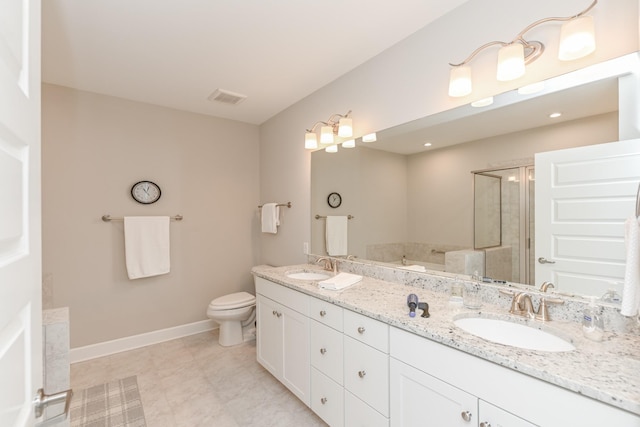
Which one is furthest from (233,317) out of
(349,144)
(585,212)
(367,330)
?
(585,212)

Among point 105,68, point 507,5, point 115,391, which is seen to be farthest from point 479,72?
point 115,391

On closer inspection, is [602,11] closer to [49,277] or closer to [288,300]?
[288,300]

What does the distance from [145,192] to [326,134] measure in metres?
1.99

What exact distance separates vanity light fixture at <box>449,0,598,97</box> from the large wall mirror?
100 mm

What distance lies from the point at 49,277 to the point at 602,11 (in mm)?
4028

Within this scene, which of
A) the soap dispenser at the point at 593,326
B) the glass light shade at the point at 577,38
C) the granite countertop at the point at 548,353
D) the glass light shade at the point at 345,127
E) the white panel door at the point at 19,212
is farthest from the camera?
the glass light shade at the point at 345,127

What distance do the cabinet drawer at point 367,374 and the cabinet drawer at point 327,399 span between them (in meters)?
0.12

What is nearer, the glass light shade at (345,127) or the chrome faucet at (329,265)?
the glass light shade at (345,127)

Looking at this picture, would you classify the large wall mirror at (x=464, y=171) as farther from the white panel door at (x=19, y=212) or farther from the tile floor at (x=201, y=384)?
the white panel door at (x=19, y=212)

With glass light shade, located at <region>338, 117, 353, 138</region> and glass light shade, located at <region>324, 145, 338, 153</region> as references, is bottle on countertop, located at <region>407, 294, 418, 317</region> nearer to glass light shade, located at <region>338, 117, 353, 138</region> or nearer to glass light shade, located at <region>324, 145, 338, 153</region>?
glass light shade, located at <region>338, 117, 353, 138</region>

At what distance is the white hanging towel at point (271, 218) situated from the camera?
3.30 meters

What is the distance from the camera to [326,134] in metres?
2.56

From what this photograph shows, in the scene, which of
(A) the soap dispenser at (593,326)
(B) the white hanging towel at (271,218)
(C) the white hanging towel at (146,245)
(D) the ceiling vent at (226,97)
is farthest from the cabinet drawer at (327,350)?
(D) the ceiling vent at (226,97)

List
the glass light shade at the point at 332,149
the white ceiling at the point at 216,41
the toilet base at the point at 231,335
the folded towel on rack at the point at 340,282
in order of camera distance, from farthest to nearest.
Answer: the toilet base at the point at 231,335, the glass light shade at the point at 332,149, the folded towel on rack at the point at 340,282, the white ceiling at the point at 216,41
